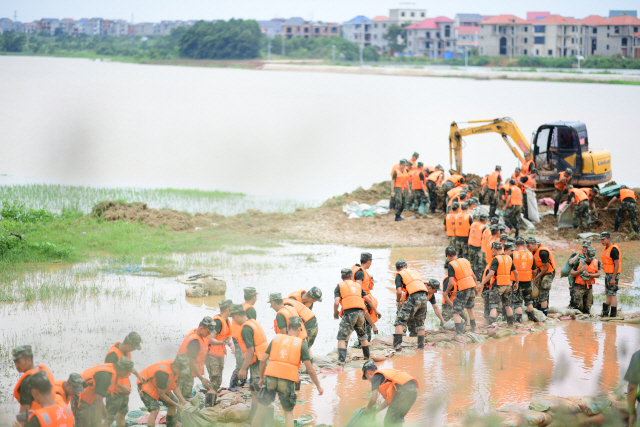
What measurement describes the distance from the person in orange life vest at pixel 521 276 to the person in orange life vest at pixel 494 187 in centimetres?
742

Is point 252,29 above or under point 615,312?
above

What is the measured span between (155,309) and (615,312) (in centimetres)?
883

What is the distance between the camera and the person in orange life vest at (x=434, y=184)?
20.3 m

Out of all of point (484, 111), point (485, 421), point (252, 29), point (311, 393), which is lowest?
point (311, 393)

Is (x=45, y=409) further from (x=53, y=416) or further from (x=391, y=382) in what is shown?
(x=391, y=382)

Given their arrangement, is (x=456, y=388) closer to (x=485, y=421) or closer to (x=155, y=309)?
(x=485, y=421)

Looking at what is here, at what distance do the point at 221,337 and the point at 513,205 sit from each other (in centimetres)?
1160

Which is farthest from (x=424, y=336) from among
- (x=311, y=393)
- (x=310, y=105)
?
(x=310, y=105)

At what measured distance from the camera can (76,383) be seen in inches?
258

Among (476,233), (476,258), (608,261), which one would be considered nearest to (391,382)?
(608,261)

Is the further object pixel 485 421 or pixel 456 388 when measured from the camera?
pixel 456 388

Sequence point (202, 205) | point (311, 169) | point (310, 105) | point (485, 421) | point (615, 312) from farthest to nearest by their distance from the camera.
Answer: point (310, 105) < point (311, 169) < point (202, 205) < point (615, 312) < point (485, 421)

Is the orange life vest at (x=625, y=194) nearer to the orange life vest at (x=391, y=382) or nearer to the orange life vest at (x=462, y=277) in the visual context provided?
the orange life vest at (x=462, y=277)

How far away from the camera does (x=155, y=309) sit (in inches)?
493
